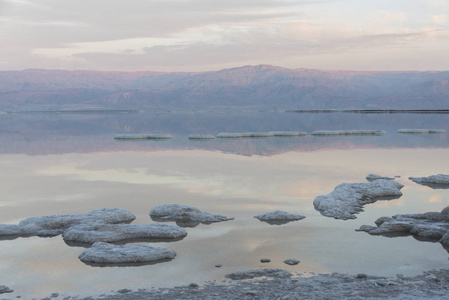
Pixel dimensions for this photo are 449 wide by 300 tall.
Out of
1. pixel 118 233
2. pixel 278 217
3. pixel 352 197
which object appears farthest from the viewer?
pixel 352 197

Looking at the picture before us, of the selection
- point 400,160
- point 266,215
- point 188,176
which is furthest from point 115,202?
point 400,160

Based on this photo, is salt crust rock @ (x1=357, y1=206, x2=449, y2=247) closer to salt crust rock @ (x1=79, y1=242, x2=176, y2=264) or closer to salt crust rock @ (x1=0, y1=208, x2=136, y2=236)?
salt crust rock @ (x1=79, y1=242, x2=176, y2=264)

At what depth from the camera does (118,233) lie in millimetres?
11078

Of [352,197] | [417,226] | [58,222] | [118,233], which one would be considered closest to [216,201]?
[352,197]

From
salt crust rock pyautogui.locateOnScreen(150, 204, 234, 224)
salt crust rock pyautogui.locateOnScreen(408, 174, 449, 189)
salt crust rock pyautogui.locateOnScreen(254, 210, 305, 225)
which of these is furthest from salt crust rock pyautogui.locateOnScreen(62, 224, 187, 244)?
salt crust rock pyautogui.locateOnScreen(408, 174, 449, 189)

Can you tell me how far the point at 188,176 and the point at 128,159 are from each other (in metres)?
6.98

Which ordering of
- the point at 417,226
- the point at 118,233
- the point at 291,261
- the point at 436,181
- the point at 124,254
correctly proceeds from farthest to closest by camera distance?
the point at 436,181, the point at 417,226, the point at 118,233, the point at 124,254, the point at 291,261

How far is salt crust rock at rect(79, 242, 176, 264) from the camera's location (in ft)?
31.7

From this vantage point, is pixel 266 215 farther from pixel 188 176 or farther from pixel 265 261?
pixel 188 176

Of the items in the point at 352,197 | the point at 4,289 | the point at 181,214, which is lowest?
the point at 4,289

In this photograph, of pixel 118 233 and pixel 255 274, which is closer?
pixel 255 274

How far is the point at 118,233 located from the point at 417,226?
6.24 meters

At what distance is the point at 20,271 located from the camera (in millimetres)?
9234

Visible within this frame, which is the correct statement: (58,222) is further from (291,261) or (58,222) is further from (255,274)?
(291,261)
